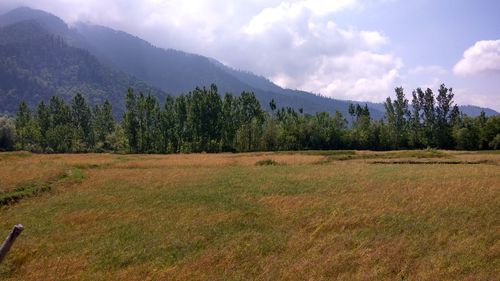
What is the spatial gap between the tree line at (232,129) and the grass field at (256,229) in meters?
85.5

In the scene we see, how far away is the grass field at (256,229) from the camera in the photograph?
52.2 feet

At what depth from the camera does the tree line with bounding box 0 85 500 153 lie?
395 ft

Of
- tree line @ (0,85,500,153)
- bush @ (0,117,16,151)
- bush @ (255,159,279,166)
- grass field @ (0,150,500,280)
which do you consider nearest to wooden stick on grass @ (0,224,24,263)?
grass field @ (0,150,500,280)

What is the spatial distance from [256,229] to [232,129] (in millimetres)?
102256

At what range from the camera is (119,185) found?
36.3 m

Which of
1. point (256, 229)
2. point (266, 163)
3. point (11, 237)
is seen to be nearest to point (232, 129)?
point (266, 163)

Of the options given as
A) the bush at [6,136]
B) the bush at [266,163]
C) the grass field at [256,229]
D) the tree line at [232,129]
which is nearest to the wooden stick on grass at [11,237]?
the grass field at [256,229]

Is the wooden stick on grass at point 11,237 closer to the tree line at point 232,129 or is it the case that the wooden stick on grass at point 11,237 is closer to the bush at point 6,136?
the tree line at point 232,129

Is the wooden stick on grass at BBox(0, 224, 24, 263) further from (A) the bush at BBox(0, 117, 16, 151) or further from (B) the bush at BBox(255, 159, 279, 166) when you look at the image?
(A) the bush at BBox(0, 117, 16, 151)

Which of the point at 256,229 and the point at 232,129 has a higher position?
the point at 232,129

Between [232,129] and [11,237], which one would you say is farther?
[232,129]

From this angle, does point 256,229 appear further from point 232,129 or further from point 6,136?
point 6,136

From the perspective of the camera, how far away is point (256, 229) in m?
21.3

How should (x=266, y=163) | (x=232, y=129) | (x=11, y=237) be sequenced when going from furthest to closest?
(x=232, y=129)
(x=266, y=163)
(x=11, y=237)
